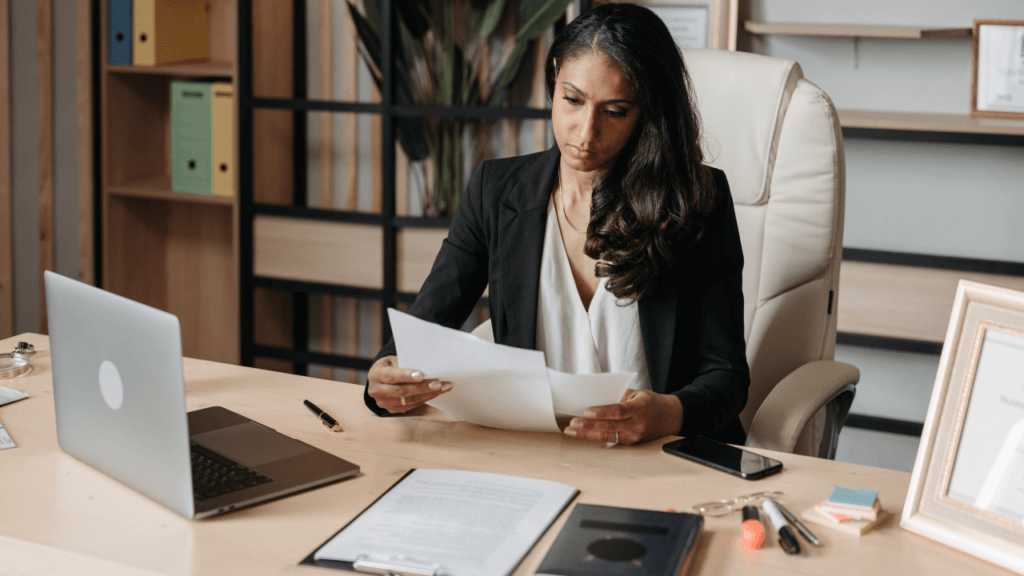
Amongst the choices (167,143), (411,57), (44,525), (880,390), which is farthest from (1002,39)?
(167,143)

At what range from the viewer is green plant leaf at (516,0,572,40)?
2.58 m

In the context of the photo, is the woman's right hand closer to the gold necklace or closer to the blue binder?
the gold necklace

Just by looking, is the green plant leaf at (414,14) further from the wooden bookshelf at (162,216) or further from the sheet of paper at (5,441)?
the sheet of paper at (5,441)

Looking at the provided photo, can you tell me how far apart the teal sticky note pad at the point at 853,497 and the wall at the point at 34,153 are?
2.89 meters

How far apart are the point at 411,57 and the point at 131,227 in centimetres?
121

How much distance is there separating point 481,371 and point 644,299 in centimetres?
42

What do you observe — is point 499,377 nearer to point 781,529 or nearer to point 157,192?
point 781,529

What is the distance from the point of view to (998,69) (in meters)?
2.44

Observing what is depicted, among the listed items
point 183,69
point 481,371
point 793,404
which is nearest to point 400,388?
point 481,371

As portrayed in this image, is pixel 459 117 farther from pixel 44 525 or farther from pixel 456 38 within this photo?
pixel 44 525

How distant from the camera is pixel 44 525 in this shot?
0.96 meters

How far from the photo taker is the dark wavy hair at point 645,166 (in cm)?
141

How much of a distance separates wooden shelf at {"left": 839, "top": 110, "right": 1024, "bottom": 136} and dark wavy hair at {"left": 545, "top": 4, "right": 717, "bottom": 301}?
1101 millimetres

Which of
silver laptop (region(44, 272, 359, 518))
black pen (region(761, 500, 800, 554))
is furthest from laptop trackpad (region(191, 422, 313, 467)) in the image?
black pen (region(761, 500, 800, 554))
